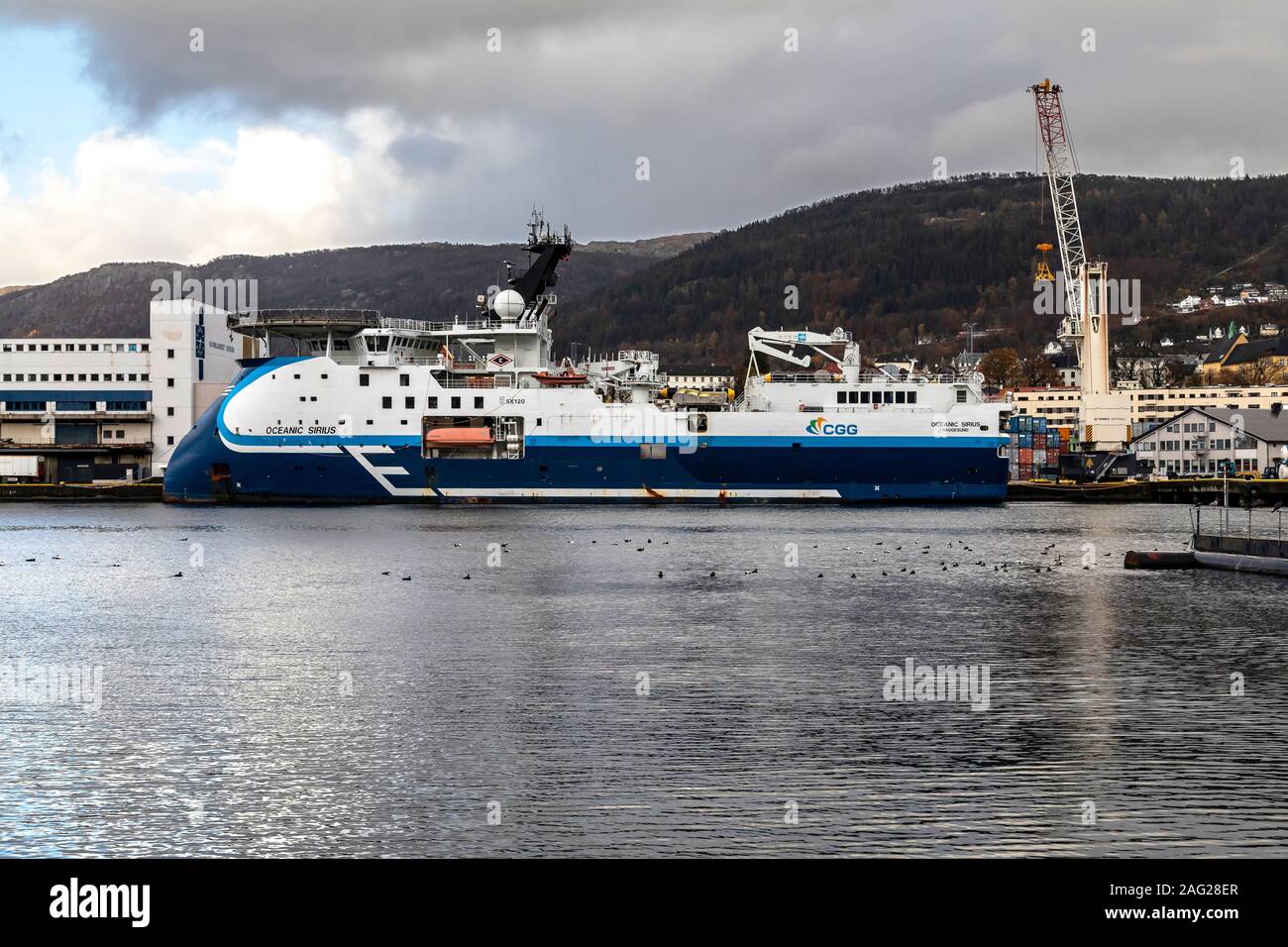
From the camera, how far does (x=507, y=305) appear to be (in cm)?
6694

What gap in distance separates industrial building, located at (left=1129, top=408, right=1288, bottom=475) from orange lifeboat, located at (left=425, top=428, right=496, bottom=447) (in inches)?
2314

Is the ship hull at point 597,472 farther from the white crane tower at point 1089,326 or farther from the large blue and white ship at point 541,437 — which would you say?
the white crane tower at point 1089,326

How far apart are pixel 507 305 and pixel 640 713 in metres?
53.4

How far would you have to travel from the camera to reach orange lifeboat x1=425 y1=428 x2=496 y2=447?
62125 millimetres

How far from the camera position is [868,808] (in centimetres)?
1127

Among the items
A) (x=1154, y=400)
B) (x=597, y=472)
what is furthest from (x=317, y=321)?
(x=1154, y=400)

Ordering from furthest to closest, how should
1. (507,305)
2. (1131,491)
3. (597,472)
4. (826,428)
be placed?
(1131,491) → (507,305) → (597,472) → (826,428)

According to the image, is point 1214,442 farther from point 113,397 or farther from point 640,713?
point 640,713

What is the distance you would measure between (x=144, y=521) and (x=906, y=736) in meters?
50.0

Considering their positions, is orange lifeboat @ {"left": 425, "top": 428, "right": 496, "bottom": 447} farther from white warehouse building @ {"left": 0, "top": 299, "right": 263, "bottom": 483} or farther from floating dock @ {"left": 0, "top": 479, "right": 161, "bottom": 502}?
white warehouse building @ {"left": 0, "top": 299, "right": 263, "bottom": 483}

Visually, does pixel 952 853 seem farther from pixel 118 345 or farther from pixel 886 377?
pixel 118 345

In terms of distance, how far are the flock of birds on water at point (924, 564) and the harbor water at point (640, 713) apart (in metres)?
0.43
